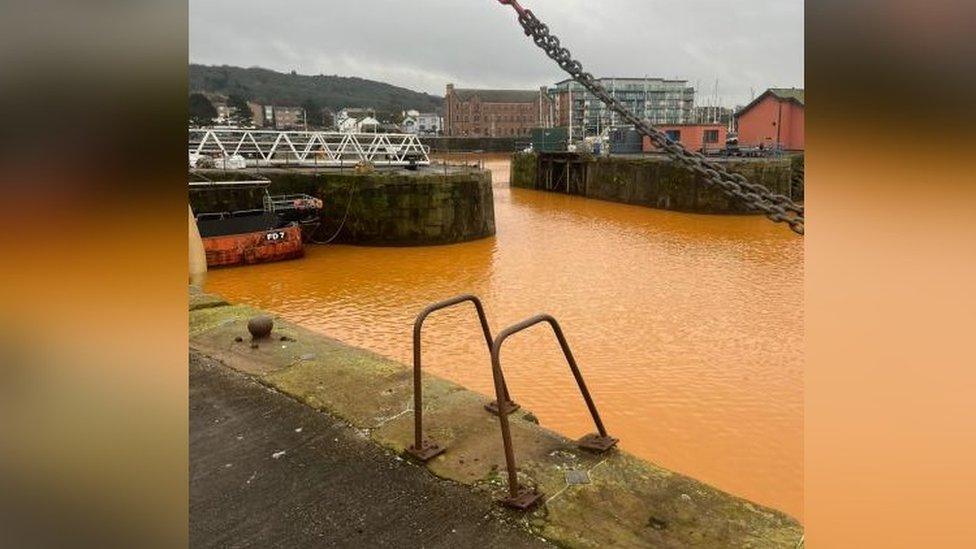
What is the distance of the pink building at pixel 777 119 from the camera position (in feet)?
144

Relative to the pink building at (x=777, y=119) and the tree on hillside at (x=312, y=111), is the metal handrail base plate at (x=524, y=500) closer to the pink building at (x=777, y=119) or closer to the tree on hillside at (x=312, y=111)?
the pink building at (x=777, y=119)

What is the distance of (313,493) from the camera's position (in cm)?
406

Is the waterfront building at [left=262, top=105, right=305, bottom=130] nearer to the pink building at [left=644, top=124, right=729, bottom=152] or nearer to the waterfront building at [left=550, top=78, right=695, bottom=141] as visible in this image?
the waterfront building at [left=550, top=78, right=695, bottom=141]

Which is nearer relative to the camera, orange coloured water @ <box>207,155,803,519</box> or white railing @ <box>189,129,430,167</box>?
orange coloured water @ <box>207,155,803,519</box>

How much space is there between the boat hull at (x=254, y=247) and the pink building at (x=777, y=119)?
33.0 metres

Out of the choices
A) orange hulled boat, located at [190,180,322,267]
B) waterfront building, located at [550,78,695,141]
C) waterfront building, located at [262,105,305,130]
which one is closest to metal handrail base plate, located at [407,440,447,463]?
orange hulled boat, located at [190,180,322,267]

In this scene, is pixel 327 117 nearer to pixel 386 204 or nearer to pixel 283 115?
pixel 283 115

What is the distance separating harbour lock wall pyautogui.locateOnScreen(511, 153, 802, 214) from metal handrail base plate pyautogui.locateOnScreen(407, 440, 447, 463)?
22.8 metres

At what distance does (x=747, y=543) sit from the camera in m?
3.48

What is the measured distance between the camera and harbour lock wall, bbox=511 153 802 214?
31.6 meters

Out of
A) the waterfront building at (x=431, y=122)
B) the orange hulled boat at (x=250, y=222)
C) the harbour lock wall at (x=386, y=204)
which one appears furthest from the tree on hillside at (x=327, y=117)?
the orange hulled boat at (x=250, y=222)

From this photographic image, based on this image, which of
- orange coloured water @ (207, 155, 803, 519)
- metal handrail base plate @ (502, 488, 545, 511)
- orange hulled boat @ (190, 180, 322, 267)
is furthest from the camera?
orange hulled boat @ (190, 180, 322, 267)

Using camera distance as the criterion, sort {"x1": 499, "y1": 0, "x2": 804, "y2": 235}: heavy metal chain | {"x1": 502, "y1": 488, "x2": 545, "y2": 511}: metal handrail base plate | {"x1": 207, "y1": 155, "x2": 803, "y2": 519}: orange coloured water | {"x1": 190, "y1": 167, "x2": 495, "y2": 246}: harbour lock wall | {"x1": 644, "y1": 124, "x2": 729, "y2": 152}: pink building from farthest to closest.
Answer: {"x1": 644, "y1": 124, "x2": 729, "y2": 152}: pink building
{"x1": 190, "y1": 167, "x2": 495, "y2": 246}: harbour lock wall
{"x1": 207, "y1": 155, "x2": 803, "y2": 519}: orange coloured water
{"x1": 502, "y1": 488, "x2": 545, "y2": 511}: metal handrail base plate
{"x1": 499, "y1": 0, "x2": 804, "y2": 235}: heavy metal chain
